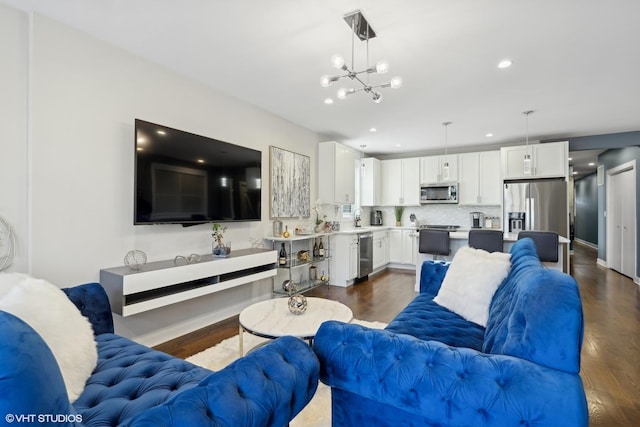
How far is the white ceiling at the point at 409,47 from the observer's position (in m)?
2.16

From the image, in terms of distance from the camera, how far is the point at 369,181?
22.1ft

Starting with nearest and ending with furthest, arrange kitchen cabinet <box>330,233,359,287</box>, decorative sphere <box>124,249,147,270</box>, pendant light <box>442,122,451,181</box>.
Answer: decorative sphere <box>124,249,147,270</box> → pendant light <box>442,122,451,181</box> → kitchen cabinet <box>330,233,359,287</box>

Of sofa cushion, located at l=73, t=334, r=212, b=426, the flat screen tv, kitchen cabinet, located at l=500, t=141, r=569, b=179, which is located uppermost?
kitchen cabinet, located at l=500, t=141, r=569, b=179

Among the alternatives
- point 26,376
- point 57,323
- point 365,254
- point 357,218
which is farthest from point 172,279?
point 357,218

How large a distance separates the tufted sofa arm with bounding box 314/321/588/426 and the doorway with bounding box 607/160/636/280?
6476 mm

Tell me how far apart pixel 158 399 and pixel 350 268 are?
408 cm

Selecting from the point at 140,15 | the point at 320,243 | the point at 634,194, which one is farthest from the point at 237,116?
the point at 634,194

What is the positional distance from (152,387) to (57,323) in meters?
0.53

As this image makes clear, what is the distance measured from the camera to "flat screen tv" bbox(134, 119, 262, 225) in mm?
2699

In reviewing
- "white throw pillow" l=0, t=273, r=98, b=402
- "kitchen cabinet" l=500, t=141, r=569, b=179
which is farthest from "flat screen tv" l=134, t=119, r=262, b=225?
"kitchen cabinet" l=500, t=141, r=569, b=179

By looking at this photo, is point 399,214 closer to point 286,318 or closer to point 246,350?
point 246,350

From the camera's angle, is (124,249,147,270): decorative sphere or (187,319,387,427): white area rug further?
(124,249,147,270): decorative sphere

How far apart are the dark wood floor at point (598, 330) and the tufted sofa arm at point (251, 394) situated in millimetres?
1921

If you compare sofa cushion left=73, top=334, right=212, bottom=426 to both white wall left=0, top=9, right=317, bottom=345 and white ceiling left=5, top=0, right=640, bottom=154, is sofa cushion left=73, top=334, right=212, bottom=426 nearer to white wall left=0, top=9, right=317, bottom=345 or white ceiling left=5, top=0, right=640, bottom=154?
white wall left=0, top=9, right=317, bottom=345
